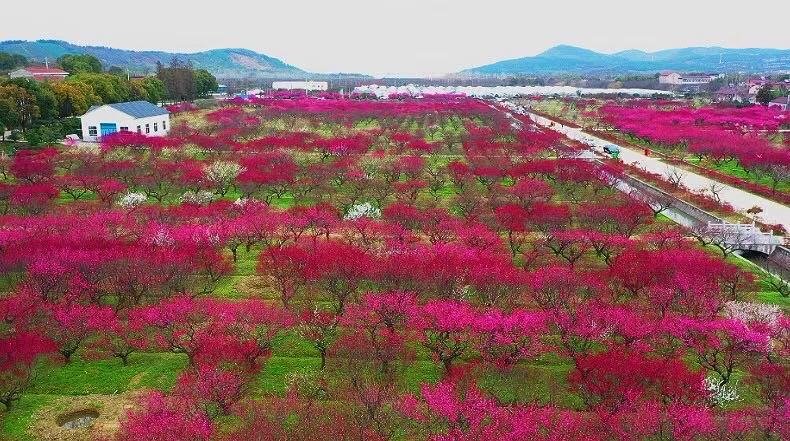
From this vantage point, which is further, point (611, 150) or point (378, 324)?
point (611, 150)

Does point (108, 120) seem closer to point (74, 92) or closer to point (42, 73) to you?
point (74, 92)

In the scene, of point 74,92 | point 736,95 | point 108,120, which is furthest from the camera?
point 736,95

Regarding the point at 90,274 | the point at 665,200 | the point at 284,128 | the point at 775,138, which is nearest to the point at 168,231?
the point at 90,274

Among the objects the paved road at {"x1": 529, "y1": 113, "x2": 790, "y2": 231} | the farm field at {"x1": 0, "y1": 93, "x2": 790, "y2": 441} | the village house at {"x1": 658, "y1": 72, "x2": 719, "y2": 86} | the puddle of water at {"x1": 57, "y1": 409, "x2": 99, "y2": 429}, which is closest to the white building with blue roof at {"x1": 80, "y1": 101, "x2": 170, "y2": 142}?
→ the farm field at {"x1": 0, "y1": 93, "x2": 790, "y2": 441}

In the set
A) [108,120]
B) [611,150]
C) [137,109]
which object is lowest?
[611,150]

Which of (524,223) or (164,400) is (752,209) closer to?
(524,223)

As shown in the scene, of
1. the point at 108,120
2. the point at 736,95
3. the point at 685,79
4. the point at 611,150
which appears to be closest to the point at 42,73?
the point at 108,120

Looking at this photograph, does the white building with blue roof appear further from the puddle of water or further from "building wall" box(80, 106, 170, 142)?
the puddle of water
